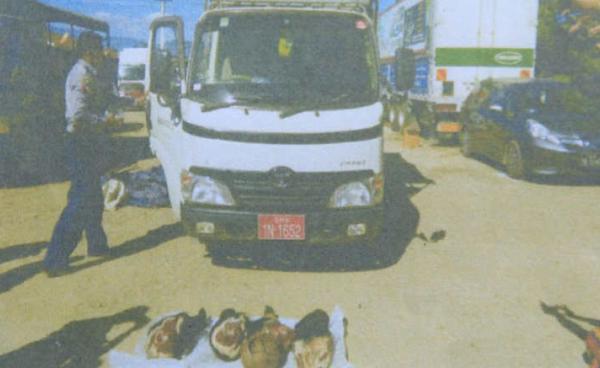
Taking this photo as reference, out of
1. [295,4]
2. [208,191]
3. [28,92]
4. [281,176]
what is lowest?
[208,191]

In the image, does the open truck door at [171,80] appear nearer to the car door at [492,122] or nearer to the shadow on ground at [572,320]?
the shadow on ground at [572,320]

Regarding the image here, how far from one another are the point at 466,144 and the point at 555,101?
2.58 m

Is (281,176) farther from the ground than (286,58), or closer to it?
closer to it

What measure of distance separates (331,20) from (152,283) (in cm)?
294

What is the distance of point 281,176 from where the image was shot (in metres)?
5.74

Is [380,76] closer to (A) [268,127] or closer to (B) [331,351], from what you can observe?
(A) [268,127]

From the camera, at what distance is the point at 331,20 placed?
646cm

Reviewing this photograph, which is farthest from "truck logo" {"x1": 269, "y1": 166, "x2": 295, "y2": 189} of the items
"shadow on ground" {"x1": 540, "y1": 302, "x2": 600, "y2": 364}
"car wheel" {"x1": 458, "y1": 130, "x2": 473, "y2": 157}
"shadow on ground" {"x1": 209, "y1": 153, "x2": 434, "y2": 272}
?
"car wheel" {"x1": 458, "y1": 130, "x2": 473, "y2": 157}

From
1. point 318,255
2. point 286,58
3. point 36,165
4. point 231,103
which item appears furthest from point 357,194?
point 36,165

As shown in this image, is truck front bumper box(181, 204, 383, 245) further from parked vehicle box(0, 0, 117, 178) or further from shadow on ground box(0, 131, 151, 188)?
parked vehicle box(0, 0, 117, 178)

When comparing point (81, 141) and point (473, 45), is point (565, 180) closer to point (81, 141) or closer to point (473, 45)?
point (473, 45)

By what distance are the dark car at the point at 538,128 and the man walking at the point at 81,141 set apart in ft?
23.3

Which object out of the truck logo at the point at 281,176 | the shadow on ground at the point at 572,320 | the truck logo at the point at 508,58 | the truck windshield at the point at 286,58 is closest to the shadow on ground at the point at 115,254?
the truck windshield at the point at 286,58

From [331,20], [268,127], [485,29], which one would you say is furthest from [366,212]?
[485,29]
